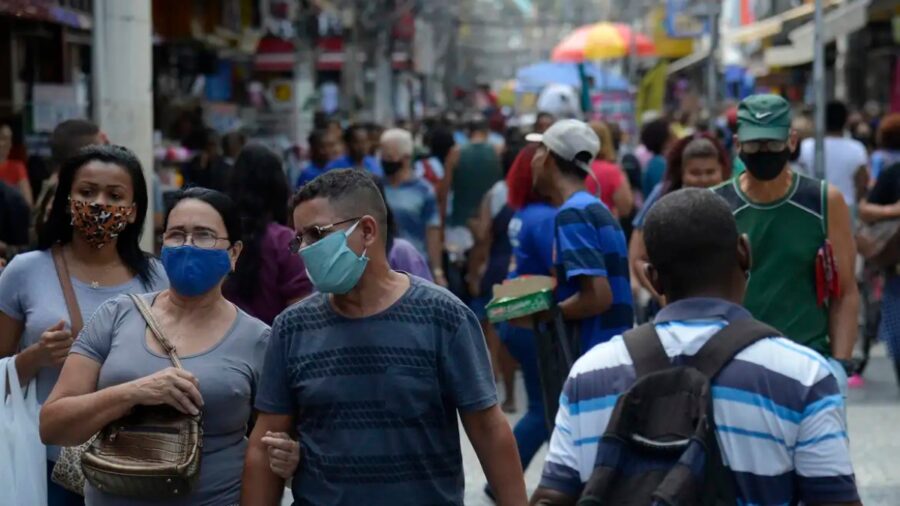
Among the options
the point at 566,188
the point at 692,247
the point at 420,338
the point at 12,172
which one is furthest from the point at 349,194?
the point at 12,172

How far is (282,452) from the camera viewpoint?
165 inches

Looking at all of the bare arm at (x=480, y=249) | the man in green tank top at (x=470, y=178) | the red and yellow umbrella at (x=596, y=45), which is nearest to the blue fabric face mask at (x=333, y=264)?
the bare arm at (x=480, y=249)

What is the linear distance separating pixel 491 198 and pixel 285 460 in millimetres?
7752

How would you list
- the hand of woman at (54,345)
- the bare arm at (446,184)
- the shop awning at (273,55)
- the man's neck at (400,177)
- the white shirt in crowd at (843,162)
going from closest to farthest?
1. the hand of woman at (54,345)
2. the man's neck at (400,177)
3. the white shirt in crowd at (843,162)
4. the bare arm at (446,184)
5. the shop awning at (273,55)

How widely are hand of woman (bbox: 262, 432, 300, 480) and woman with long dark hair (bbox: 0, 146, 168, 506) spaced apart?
3.83ft

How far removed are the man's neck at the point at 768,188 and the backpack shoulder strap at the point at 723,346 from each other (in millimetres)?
2880

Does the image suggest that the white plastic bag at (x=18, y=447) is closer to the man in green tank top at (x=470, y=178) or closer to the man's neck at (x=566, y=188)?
the man's neck at (x=566, y=188)

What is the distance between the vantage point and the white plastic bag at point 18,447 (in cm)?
509

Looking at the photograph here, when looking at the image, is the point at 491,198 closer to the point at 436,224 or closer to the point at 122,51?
the point at 436,224

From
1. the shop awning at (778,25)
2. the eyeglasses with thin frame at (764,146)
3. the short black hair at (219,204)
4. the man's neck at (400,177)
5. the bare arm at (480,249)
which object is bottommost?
the bare arm at (480,249)

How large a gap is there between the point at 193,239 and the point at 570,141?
98.4 inches

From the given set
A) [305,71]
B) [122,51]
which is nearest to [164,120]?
[122,51]

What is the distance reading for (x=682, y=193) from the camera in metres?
3.67

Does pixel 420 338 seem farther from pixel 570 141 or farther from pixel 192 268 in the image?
pixel 570 141
